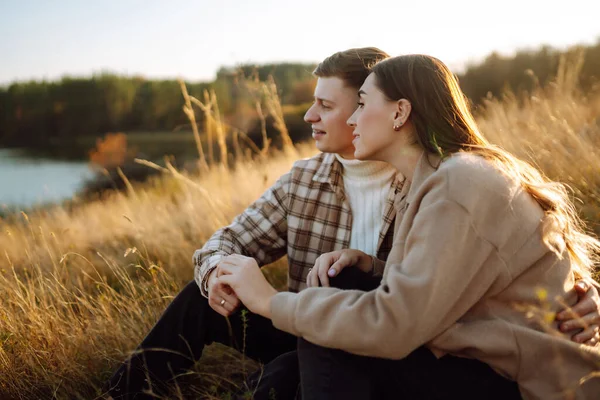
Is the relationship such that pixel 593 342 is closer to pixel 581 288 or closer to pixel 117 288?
pixel 581 288

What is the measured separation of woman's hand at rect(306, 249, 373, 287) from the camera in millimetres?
1815

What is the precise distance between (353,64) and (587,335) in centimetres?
141

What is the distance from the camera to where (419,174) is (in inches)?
65.4

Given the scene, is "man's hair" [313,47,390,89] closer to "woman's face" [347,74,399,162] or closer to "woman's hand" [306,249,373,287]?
"woman's face" [347,74,399,162]

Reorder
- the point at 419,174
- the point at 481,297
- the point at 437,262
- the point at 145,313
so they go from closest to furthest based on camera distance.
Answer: the point at 437,262, the point at 481,297, the point at 419,174, the point at 145,313

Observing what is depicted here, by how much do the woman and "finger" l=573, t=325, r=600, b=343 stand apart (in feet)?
0.25

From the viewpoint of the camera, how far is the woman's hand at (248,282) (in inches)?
65.9

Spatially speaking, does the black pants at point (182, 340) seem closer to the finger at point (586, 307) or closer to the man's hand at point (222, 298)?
the man's hand at point (222, 298)

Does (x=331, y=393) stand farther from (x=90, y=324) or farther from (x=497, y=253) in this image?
(x=90, y=324)

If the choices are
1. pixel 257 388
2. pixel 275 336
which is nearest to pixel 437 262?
pixel 257 388

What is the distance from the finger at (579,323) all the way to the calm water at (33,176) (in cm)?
917

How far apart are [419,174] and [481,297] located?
1.33 feet

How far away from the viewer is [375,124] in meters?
1.81

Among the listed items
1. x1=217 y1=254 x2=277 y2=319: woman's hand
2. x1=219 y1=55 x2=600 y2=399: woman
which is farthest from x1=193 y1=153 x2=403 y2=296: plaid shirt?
x1=219 y1=55 x2=600 y2=399: woman
